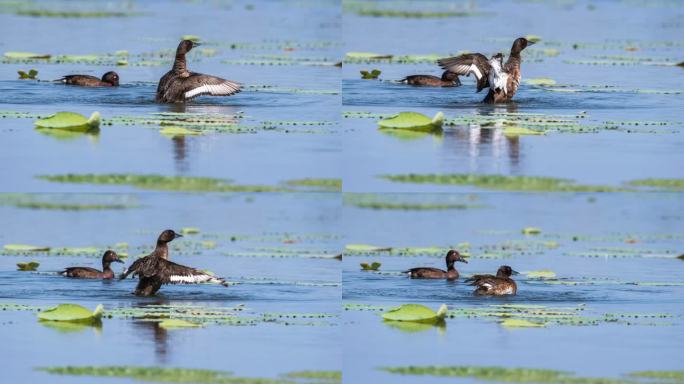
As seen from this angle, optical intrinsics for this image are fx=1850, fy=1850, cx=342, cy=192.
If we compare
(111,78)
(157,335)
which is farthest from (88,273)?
(157,335)

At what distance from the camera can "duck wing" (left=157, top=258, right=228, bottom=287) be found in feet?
68.3

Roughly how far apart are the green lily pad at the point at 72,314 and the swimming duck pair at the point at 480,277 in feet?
15.8

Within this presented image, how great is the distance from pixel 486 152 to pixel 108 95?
5854 millimetres

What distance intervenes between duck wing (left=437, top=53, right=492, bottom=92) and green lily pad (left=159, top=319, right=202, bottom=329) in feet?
22.9

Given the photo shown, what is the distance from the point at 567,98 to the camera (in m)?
24.9

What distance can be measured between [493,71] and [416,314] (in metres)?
5.17

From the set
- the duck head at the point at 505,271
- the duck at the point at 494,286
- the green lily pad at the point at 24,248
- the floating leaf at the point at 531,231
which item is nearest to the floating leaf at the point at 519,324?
the duck at the point at 494,286

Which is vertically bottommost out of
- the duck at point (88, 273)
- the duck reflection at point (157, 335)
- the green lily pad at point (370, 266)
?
the duck reflection at point (157, 335)

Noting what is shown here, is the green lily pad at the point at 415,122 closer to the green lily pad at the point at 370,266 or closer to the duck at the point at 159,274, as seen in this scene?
the green lily pad at the point at 370,266

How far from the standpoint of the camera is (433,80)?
26281 mm

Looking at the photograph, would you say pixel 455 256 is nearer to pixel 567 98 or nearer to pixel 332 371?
pixel 567 98

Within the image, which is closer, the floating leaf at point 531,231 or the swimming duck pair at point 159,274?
the swimming duck pair at point 159,274

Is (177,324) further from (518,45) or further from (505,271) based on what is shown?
(518,45)

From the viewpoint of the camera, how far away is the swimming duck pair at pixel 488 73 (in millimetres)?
24047
